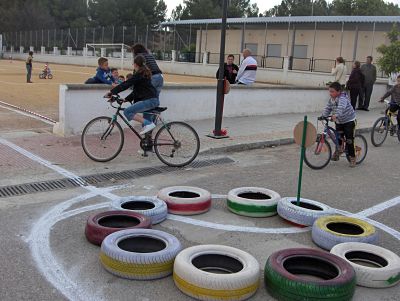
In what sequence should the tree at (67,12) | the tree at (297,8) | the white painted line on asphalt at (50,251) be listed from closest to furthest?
the white painted line on asphalt at (50,251)
the tree at (297,8)
the tree at (67,12)

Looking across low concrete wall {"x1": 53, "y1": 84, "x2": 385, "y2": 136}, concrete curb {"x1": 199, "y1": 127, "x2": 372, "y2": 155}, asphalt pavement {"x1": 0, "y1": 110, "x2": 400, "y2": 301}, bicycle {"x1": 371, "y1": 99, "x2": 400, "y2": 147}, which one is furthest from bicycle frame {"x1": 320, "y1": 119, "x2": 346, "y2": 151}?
low concrete wall {"x1": 53, "y1": 84, "x2": 385, "y2": 136}

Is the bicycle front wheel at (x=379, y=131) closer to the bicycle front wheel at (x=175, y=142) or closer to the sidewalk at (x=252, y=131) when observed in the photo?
the sidewalk at (x=252, y=131)

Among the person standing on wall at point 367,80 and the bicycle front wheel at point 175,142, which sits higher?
the person standing on wall at point 367,80

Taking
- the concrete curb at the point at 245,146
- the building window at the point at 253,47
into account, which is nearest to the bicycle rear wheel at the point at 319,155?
the concrete curb at the point at 245,146

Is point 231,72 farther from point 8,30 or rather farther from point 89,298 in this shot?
point 8,30

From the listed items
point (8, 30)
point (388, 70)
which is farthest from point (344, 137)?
point (8, 30)

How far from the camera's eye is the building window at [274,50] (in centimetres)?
3911

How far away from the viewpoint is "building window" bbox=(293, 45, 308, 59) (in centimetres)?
3744

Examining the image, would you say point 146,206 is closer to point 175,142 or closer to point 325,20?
point 175,142

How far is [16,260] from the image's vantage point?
14.1 ft

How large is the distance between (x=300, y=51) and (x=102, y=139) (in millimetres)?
32029

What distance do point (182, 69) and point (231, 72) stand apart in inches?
1133

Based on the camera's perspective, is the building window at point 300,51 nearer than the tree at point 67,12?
Yes

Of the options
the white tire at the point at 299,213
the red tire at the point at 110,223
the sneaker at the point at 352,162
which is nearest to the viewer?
the red tire at the point at 110,223
